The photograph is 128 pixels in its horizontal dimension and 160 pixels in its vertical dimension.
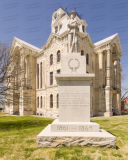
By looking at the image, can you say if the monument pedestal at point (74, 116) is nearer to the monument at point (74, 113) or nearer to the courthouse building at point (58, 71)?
the monument at point (74, 113)

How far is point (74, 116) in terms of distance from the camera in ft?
18.7

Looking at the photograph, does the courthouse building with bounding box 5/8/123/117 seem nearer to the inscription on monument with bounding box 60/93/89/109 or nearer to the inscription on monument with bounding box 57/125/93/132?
the inscription on monument with bounding box 60/93/89/109

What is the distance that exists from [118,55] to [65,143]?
29.6 meters

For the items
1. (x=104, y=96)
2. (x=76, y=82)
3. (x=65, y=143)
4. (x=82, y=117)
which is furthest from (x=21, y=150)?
(x=104, y=96)

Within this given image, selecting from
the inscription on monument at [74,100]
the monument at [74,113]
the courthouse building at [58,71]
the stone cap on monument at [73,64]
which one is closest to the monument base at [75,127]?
the monument at [74,113]

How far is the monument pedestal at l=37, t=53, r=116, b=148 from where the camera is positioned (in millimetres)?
4730

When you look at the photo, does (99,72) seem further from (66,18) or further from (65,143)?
(65,143)

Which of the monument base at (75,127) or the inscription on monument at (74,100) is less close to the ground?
the inscription on monument at (74,100)

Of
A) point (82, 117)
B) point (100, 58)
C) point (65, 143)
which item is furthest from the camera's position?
point (100, 58)

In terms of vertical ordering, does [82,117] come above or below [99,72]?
below

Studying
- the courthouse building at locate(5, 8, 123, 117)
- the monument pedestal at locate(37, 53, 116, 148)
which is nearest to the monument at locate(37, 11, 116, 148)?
the monument pedestal at locate(37, 53, 116, 148)

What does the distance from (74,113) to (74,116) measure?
0.14 meters

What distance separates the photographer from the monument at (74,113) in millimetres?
4730

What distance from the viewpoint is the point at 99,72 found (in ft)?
83.9
